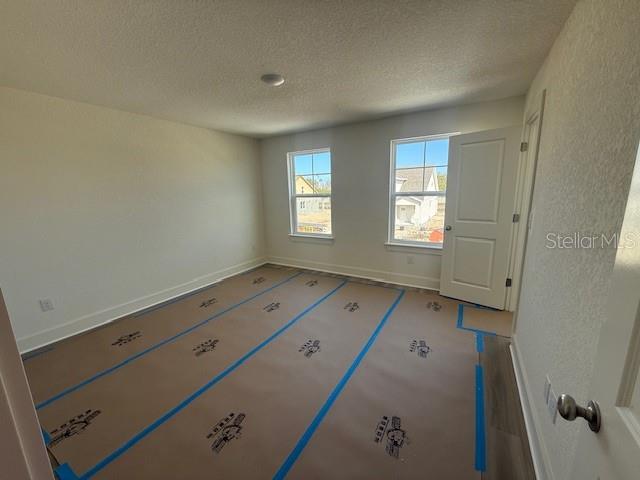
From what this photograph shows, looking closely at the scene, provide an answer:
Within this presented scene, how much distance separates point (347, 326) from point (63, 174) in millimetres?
3051

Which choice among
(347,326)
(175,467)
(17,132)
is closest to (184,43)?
(17,132)

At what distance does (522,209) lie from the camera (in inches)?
99.4

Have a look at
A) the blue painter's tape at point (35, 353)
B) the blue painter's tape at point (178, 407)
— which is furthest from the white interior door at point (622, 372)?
the blue painter's tape at point (35, 353)

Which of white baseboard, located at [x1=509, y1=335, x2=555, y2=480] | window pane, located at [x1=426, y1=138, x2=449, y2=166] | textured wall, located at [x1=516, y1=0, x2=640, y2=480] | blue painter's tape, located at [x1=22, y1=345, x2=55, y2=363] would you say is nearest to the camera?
textured wall, located at [x1=516, y1=0, x2=640, y2=480]

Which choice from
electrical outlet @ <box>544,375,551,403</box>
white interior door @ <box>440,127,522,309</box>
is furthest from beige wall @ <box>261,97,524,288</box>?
electrical outlet @ <box>544,375,551,403</box>

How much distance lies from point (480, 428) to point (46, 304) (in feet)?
11.8

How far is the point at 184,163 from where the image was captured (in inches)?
136

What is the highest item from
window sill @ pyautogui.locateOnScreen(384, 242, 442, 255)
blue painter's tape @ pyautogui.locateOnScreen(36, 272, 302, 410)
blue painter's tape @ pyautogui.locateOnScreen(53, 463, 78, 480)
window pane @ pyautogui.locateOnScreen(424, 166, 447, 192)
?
window pane @ pyautogui.locateOnScreen(424, 166, 447, 192)

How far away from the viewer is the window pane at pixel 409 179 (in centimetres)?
340

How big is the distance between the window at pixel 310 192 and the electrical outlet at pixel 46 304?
3042 mm

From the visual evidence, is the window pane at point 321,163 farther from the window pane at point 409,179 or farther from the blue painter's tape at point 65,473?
the blue painter's tape at point 65,473

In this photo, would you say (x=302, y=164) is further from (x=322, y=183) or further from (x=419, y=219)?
(x=419, y=219)

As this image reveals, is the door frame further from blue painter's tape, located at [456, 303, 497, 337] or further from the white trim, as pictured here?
the white trim

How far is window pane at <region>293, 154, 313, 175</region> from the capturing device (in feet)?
14.0
